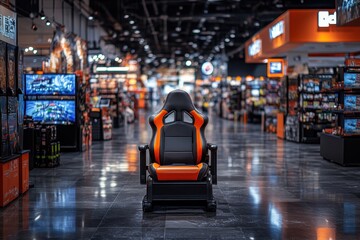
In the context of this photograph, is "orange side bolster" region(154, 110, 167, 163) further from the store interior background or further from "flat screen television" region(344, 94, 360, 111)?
"flat screen television" region(344, 94, 360, 111)

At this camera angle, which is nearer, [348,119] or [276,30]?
[348,119]

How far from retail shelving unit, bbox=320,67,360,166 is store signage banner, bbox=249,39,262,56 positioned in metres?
9.78

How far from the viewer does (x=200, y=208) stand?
277 inches

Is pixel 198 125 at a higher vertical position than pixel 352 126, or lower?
higher

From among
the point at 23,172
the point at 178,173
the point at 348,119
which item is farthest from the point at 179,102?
the point at 348,119

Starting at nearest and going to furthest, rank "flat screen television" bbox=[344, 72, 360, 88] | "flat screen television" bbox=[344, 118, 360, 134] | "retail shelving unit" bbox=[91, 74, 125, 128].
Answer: "flat screen television" bbox=[344, 118, 360, 134]
"flat screen television" bbox=[344, 72, 360, 88]
"retail shelving unit" bbox=[91, 74, 125, 128]

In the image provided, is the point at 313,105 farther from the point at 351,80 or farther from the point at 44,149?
the point at 44,149

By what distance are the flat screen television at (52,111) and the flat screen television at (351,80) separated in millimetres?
6582

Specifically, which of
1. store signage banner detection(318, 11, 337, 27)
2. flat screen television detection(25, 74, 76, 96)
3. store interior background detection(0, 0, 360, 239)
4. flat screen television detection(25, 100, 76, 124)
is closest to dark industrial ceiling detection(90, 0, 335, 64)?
store interior background detection(0, 0, 360, 239)

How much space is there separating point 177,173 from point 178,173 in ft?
0.04

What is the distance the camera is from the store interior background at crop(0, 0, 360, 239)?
1113 centimetres

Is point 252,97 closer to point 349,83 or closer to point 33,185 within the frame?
point 349,83

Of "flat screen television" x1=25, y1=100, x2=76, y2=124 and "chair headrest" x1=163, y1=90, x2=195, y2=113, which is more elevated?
"chair headrest" x1=163, y1=90, x2=195, y2=113

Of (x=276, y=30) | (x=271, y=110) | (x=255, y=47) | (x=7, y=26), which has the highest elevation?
(x=276, y=30)
